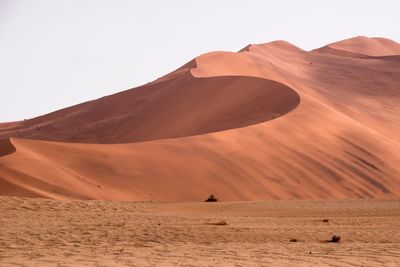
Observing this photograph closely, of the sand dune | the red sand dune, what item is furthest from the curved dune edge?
the sand dune

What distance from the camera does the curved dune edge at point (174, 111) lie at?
1363 inches

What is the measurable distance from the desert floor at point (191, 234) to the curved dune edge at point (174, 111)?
50.1 ft

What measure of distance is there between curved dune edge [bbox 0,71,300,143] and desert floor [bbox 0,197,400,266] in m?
15.3

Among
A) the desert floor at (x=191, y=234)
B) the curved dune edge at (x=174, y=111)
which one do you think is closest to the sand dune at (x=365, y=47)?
the curved dune edge at (x=174, y=111)

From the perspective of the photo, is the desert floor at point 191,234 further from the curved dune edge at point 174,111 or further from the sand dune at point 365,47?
the sand dune at point 365,47

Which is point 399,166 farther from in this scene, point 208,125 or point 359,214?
point 359,214

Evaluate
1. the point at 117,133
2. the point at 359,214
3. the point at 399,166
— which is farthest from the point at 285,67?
the point at 359,214

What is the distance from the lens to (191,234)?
11594 millimetres

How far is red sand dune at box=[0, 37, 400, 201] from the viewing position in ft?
70.5

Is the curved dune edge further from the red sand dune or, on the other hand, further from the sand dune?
the sand dune

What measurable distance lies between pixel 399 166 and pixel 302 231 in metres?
18.3

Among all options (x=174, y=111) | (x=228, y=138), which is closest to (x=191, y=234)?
(x=228, y=138)

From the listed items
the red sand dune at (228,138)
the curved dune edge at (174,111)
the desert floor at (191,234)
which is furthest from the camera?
the curved dune edge at (174,111)

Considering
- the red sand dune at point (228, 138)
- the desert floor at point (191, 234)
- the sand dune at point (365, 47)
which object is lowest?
the desert floor at point (191, 234)
